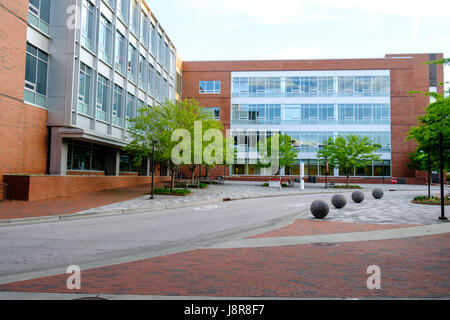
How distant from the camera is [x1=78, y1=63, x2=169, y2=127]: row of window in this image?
2387cm

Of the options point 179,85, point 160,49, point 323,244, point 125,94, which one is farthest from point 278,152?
point 323,244

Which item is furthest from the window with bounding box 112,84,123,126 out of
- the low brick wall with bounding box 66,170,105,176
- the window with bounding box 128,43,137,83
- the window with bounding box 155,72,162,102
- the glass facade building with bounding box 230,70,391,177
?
the glass facade building with bounding box 230,70,391,177

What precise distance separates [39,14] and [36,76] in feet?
12.3

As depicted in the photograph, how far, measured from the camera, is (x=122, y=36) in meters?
30.7

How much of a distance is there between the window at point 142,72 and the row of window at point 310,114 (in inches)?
923

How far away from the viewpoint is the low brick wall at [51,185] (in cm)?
1719

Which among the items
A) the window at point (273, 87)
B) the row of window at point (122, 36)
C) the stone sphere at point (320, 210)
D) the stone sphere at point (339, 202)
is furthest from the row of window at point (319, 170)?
the stone sphere at point (320, 210)

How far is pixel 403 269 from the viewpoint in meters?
6.07

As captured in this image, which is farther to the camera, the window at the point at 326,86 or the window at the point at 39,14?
the window at the point at 326,86

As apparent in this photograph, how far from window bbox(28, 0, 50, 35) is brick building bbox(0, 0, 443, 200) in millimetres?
62

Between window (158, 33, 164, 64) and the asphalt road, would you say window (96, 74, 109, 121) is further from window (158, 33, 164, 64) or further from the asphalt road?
window (158, 33, 164, 64)

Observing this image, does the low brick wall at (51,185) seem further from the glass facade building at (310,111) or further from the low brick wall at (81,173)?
the glass facade building at (310,111)

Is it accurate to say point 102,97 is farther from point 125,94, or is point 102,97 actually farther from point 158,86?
point 158,86
